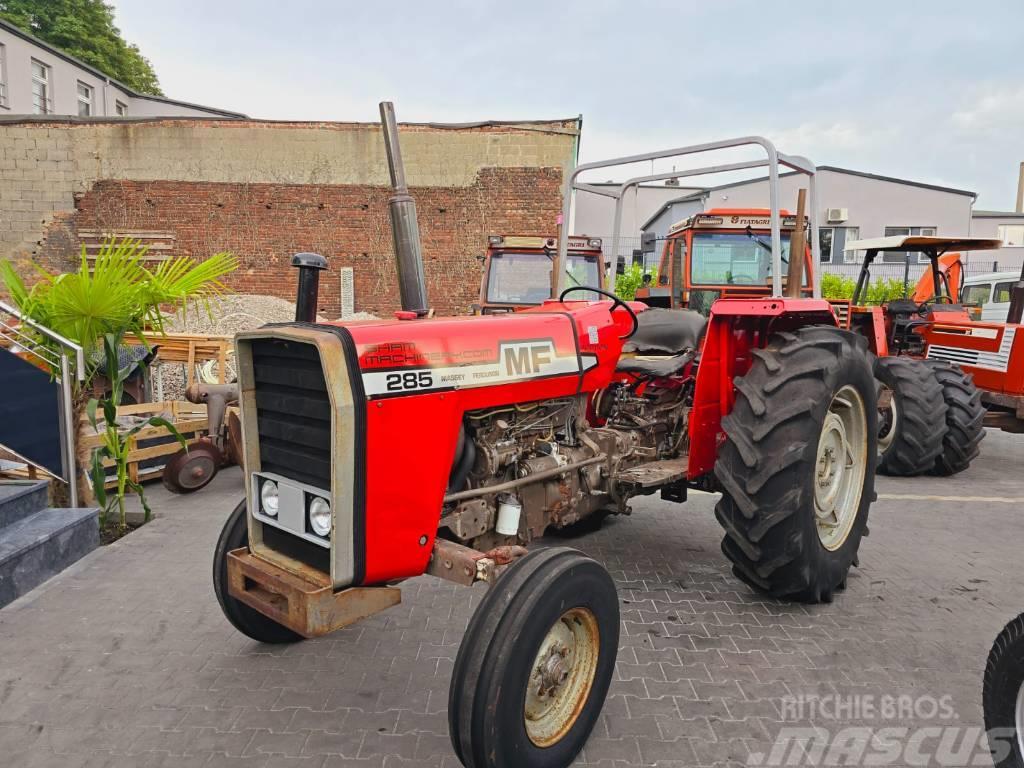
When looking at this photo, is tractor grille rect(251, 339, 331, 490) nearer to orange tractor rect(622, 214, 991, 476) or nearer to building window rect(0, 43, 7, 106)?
orange tractor rect(622, 214, 991, 476)

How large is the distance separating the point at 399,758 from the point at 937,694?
2037 mm

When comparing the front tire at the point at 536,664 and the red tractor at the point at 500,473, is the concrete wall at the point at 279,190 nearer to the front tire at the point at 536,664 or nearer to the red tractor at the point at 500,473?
the red tractor at the point at 500,473

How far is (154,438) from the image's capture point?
218 inches

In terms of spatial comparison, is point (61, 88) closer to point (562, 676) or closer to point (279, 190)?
point (279, 190)

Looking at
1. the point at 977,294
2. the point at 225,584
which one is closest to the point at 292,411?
the point at 225,584

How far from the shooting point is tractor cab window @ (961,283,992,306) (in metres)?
10.3

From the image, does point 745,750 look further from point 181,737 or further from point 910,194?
point 910,194

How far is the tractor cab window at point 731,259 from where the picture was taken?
6.99 m

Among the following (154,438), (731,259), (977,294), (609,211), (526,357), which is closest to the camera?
(526,357)

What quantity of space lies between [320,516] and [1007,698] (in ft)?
6.94

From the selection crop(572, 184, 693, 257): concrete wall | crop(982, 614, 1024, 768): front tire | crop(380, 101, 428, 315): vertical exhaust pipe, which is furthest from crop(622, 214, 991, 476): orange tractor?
crop(572, 184, 693, 257): concrete wall

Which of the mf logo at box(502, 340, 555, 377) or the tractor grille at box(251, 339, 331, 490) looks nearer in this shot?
the tractor grille at box(251, 339, 331, 490)

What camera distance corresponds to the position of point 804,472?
298 cm

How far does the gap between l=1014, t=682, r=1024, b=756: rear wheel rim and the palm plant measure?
4331mm
